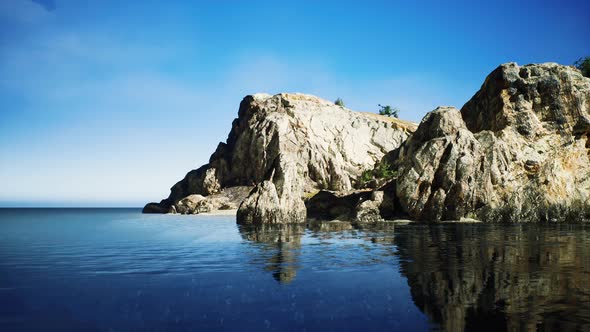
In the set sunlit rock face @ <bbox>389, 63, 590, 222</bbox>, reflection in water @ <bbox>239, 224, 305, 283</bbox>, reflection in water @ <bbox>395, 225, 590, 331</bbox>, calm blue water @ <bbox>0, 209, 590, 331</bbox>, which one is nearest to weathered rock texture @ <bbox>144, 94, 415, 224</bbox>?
sunlit rock face @ <bbox>389, 63, 590, 222</bbox>

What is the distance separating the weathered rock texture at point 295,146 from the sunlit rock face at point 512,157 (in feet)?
137

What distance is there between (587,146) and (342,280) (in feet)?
218

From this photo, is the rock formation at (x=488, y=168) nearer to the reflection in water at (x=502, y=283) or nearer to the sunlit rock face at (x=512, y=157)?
the sunlit rock face at (x=512, y=157)

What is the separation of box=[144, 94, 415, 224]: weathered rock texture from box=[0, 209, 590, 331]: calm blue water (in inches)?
3014

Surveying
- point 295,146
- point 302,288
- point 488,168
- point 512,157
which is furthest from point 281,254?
point 295,146

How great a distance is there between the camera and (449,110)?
6994cm

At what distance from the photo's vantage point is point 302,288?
1781 cm

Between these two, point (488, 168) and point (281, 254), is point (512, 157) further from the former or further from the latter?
point (281, 254)

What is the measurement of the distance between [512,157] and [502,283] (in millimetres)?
54835

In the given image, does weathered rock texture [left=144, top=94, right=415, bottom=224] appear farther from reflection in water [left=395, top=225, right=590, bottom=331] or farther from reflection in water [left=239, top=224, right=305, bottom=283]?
reflection in water [left=395, top=225, right=590, bottom=331]

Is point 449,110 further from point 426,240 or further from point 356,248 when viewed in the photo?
point 356,248

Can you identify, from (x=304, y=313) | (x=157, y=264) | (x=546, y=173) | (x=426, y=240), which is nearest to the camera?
(x=304, y=313)

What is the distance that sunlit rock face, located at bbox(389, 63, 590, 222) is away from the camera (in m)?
60.2

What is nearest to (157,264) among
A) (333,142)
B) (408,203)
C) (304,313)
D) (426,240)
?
(304,313)
